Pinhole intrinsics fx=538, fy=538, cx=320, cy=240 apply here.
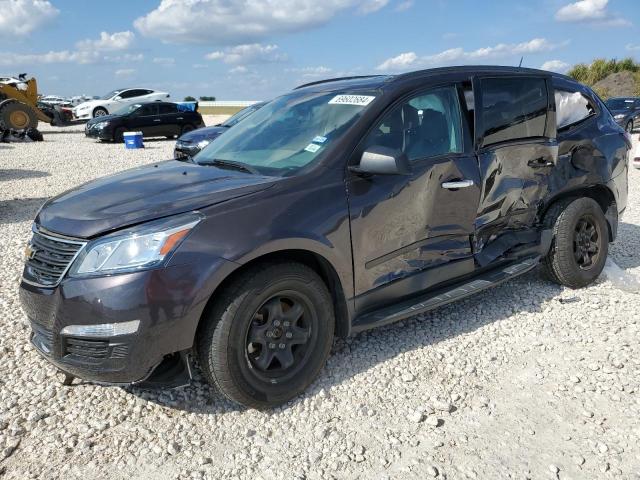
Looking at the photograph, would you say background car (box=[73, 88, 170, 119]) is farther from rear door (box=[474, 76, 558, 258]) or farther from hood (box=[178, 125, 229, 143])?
rear door (box=[474, 76, 558, 258])

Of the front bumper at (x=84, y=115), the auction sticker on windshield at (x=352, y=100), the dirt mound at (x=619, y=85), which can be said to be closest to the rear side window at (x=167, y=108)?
the front bumper at (x=84, y=115)

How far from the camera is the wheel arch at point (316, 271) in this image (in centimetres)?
277

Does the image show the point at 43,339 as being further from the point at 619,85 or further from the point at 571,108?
the point at 619,85

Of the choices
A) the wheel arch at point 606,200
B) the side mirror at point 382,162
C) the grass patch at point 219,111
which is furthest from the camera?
the grass patch at point 219,111

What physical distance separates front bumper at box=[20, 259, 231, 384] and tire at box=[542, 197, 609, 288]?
3150 mm

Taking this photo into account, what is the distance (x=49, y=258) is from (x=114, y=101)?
2575 centimetres

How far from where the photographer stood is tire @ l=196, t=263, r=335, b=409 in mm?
2748

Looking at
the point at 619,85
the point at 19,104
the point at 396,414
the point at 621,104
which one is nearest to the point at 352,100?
the point at 396,414

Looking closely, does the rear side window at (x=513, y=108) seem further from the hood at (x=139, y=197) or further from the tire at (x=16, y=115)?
the tire at (x=16, y=115)

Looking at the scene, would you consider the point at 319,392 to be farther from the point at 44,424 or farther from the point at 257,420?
the point at 44,424

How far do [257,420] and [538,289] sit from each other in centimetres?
295

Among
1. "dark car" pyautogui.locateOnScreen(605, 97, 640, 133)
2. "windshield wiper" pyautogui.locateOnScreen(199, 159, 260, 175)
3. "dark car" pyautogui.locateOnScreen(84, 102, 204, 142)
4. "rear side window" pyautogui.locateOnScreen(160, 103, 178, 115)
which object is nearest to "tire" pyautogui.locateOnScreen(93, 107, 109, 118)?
"dark car" pyautogui.locateOnScreen(84, 102, 204, 142)

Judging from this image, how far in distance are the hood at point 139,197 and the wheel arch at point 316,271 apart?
370mm

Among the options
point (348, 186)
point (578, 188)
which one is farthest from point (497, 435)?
point (578, 188)
